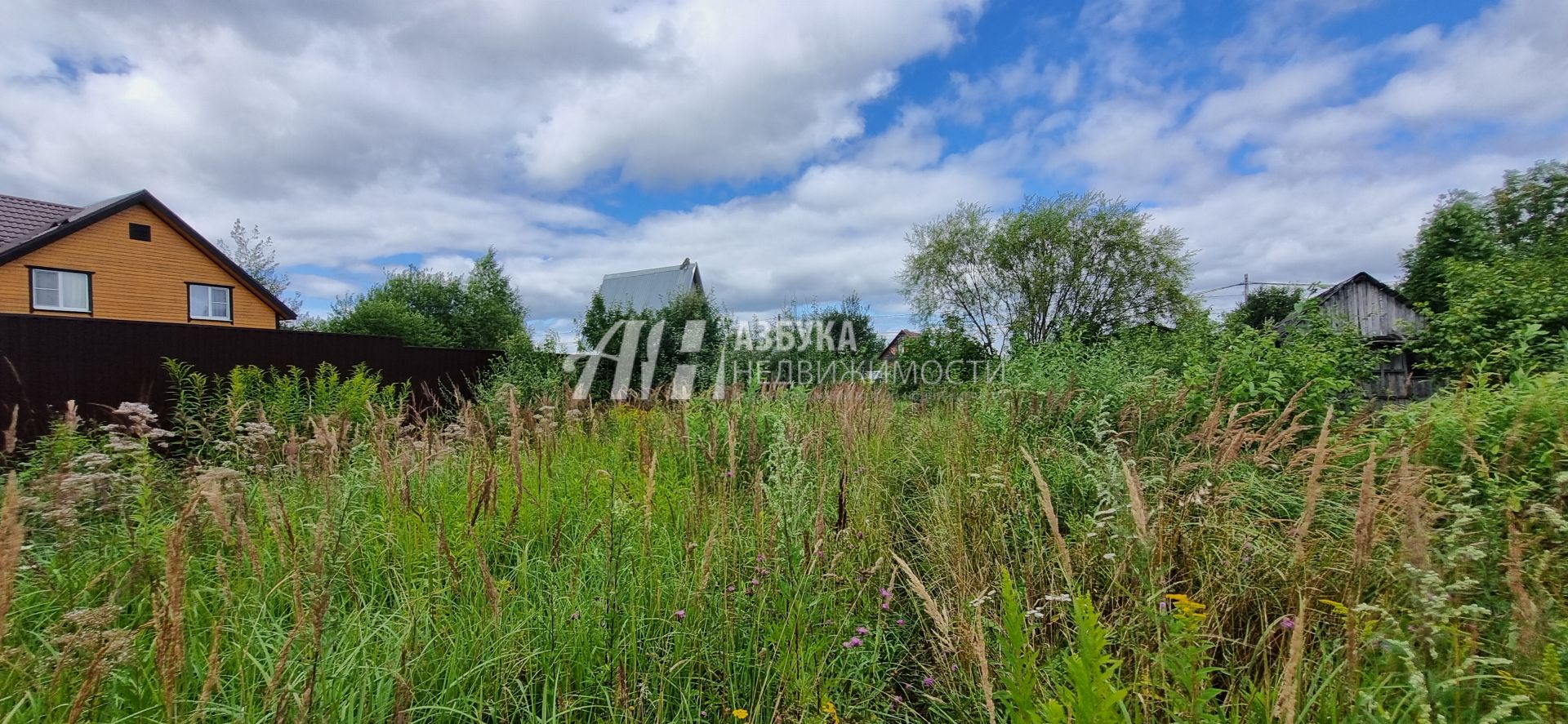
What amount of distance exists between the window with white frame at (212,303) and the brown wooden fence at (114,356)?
12436 millimetres

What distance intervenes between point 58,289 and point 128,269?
4.32 feet

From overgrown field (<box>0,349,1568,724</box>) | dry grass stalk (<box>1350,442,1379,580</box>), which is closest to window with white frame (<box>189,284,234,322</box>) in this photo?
overgrown field (<box>0,349,1568,724</box>)

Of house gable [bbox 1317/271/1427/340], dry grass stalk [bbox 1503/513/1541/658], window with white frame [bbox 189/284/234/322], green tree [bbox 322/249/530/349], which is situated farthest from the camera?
green tree [bbox 322/249/530/349]

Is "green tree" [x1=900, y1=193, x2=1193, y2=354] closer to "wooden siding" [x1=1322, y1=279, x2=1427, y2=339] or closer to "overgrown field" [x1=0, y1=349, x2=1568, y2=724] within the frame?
"wooden siding" [x1=1322, y1=279, x2=1427, y2=339]

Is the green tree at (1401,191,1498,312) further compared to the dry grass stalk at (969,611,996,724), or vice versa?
the green tree at (1401,191,1498,312)

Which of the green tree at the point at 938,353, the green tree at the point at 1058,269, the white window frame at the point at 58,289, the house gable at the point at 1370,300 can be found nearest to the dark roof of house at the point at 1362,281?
the house gable at the point at 1370,300

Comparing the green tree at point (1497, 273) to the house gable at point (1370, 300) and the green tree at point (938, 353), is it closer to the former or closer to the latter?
the house gable at point (1370, 300)

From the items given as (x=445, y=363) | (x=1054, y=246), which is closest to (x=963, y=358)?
(x=1054, y=246)

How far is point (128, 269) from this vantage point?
14.4 metres

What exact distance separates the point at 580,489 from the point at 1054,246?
15.3 metres

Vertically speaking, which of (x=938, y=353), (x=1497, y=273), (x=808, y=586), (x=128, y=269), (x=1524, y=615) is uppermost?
(x=128, y=269)

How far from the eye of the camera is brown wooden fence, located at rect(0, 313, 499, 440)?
5555mm

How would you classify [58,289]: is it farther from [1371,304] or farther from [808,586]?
[1371,304]

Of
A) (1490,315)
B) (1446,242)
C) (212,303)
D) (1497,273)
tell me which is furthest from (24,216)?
(1446,242)
